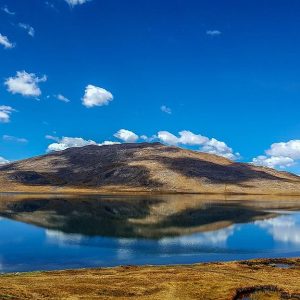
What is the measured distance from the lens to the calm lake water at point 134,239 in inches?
3076

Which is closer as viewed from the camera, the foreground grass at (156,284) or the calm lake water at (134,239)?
the foreground grass at (156,284)

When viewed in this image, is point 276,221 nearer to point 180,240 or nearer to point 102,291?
point 180,240

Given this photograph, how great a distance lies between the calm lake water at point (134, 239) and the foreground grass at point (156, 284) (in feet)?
42.1

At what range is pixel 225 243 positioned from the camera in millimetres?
100125

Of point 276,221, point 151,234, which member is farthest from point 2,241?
point 276,221

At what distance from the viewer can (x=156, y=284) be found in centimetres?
5128

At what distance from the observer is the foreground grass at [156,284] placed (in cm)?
4588

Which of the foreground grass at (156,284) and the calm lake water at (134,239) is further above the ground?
the calm lake water at (134,239)

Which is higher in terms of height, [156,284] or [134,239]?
[134,239]

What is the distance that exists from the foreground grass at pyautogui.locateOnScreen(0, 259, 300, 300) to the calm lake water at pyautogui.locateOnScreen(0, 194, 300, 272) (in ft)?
42.1

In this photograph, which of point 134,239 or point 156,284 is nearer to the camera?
point 156,284

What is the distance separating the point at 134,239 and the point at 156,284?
175ft

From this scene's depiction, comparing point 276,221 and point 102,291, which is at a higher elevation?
point 276,221

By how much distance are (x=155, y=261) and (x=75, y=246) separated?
22.5 meters
